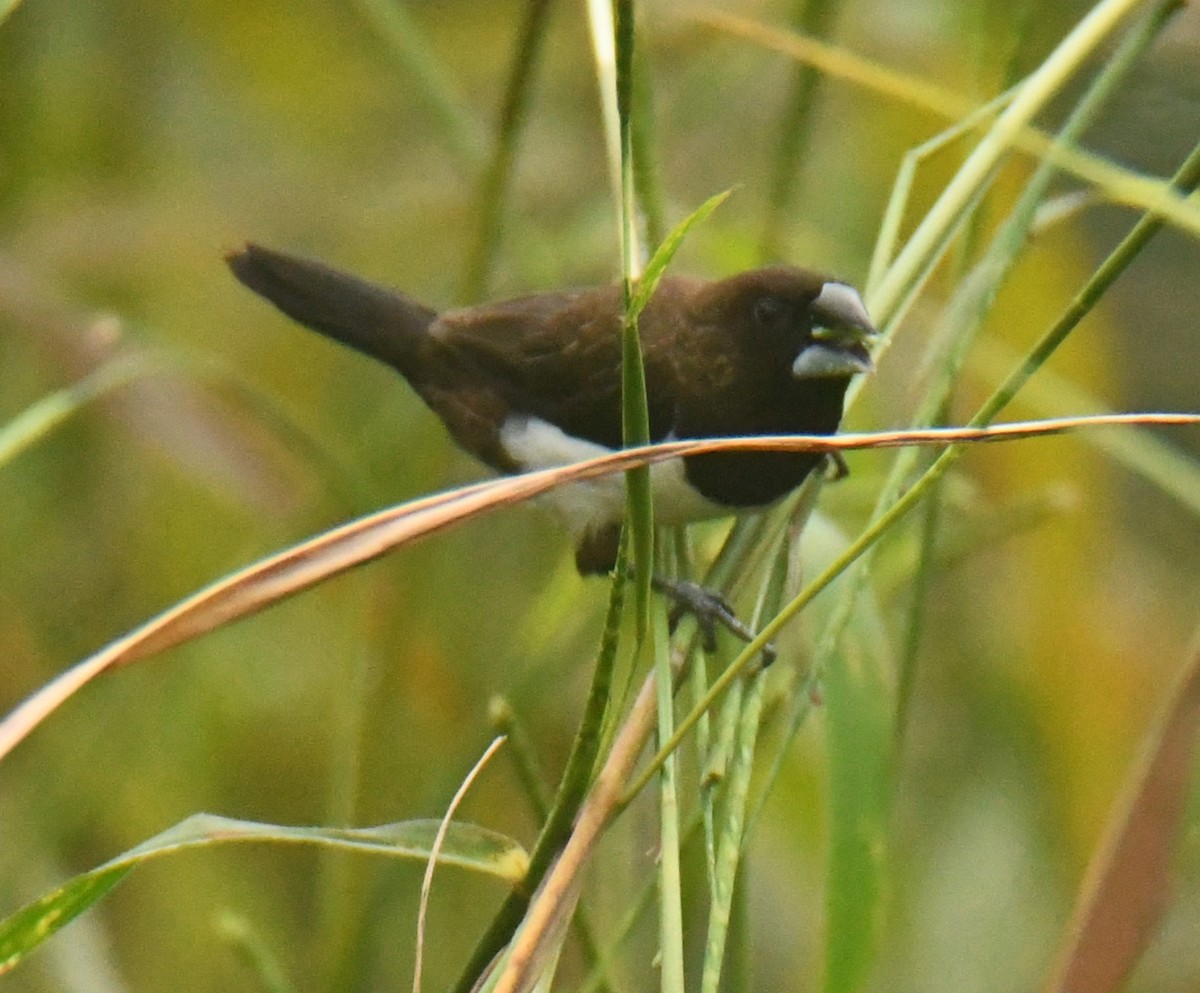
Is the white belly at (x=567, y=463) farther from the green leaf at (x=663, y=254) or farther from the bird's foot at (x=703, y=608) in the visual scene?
the green leaf at (x=663, y=254)

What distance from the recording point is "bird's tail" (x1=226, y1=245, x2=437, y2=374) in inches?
74.1

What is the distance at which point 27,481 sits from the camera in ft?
8.13

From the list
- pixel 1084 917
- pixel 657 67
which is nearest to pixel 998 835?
pixel 657 67

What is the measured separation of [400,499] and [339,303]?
9.6 inches

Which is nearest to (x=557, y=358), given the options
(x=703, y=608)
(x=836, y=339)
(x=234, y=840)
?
(x=836, y=339)

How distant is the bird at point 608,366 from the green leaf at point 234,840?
66cm

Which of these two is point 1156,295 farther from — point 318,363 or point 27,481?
point 27,481

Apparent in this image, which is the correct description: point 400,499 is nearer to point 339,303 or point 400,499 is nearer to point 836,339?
point 339,303

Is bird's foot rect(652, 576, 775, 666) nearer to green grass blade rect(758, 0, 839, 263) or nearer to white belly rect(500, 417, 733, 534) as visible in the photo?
white belly rect(500, 417, 733, 534)

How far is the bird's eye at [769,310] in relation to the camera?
66.4 inches

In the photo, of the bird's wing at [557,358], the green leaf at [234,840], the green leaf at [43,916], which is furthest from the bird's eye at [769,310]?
the green leaf at [43,916]

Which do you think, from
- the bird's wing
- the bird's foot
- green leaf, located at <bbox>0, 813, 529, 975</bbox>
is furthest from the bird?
green leaf, located at <bbox>0, 813, 529, 975</bbox>

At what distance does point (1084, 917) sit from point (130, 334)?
1.52 metres

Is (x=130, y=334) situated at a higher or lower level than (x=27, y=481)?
higher
